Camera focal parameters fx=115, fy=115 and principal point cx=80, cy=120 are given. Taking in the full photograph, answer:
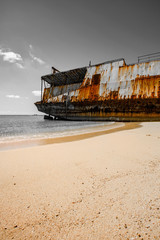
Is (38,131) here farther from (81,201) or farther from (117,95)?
(117,95)

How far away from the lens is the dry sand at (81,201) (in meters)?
0.61

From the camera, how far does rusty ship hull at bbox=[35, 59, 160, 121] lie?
9922 millimetres

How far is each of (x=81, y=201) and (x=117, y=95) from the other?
36.6ft

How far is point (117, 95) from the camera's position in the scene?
10992 mm

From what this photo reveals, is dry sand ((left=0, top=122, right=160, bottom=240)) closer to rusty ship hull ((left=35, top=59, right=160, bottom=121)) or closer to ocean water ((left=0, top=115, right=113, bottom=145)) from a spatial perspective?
ocean water ((left=0, top=115, right=113, bottom=145))

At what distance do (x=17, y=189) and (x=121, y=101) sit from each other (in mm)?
10997

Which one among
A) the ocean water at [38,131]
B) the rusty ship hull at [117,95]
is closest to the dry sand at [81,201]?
the ocean water at [38,131]

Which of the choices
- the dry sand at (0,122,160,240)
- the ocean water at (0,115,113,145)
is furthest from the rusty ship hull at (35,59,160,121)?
the dry sand at (0,122,160,240)

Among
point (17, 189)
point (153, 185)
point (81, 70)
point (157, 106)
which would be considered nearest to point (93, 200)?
point (153, 185)

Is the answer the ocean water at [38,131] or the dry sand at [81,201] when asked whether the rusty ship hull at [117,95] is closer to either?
the ocean water at [38,131]

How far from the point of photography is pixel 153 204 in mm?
778

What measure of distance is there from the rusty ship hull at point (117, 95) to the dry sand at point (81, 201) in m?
9.94

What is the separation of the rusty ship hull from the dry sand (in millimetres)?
9939

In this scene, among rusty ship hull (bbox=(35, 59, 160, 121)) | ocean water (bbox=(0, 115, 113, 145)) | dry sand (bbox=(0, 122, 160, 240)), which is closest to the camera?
dry sand (bbox=(0, 122, 160, 240))
